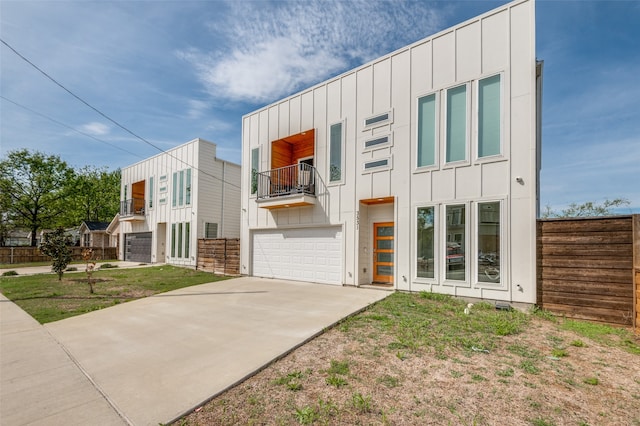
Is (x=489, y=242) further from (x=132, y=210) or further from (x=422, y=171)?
(x=132, y=210)

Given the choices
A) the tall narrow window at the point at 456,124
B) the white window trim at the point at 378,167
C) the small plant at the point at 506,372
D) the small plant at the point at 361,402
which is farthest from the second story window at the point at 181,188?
the small plant at the point at 506,372

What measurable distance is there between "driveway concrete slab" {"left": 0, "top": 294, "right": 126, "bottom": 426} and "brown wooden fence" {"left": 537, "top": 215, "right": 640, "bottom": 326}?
7.43 metres

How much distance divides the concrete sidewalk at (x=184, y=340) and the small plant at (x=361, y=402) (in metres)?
1.26

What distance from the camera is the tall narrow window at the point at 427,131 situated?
307 inches

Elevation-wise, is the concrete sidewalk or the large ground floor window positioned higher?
the large ground floor window

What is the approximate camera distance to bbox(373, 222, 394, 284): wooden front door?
8906 mm

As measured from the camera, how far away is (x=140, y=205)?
22.2 meters

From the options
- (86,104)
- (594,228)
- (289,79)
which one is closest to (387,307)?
(594,228)

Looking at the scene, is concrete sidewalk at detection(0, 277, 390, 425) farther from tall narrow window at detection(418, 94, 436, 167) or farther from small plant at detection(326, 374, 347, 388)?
tall narrow window at detection(418, 94, 436, 167)

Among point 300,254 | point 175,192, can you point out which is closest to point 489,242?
point 300,254

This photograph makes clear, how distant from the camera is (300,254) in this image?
10664 mm

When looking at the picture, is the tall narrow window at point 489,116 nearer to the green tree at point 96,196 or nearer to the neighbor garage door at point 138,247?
the neighbor garage door at point 138,247

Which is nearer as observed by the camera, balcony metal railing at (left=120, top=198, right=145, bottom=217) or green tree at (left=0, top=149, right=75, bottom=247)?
balcony metal railing at (left=120, top=198, right=145, bottom=217)

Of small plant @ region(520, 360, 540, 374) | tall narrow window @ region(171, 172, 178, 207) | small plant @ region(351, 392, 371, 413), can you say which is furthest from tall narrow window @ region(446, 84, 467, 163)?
tall narrow window @ region(171, 172, 178, 207)
